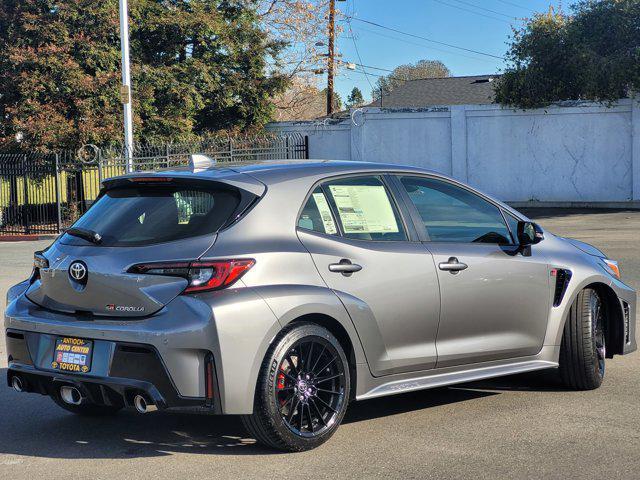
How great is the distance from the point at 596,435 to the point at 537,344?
0.93 meters

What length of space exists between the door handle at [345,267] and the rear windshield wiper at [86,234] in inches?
51.6

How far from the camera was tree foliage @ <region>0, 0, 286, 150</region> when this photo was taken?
28578 millimetres

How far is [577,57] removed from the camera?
29000 mm

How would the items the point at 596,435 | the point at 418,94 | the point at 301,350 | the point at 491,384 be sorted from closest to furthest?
the point at 301,350, the point at 596,435, the point at 491,384, the point at 418,94

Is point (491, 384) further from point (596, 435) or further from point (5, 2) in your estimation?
point (5, 2)

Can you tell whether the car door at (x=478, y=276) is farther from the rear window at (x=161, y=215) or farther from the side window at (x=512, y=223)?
the rear window at (x=161, y=215)

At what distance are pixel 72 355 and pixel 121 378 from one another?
1.22ft

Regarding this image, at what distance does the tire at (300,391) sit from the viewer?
508 cm

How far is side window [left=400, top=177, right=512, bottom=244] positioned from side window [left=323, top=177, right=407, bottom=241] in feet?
0.72

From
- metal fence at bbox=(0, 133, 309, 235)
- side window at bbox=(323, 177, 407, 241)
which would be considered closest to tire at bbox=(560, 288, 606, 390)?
side window at bbox=(323, 177, 407, 241)

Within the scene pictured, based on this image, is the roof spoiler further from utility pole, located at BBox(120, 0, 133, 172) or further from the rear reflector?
utility pole, located at BBox(120, 0, 133, 172)

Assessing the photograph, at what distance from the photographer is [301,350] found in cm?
528

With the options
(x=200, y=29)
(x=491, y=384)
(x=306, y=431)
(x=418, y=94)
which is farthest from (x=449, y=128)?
(x=306, y=431)

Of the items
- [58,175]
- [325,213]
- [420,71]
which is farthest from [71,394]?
[420,71]
